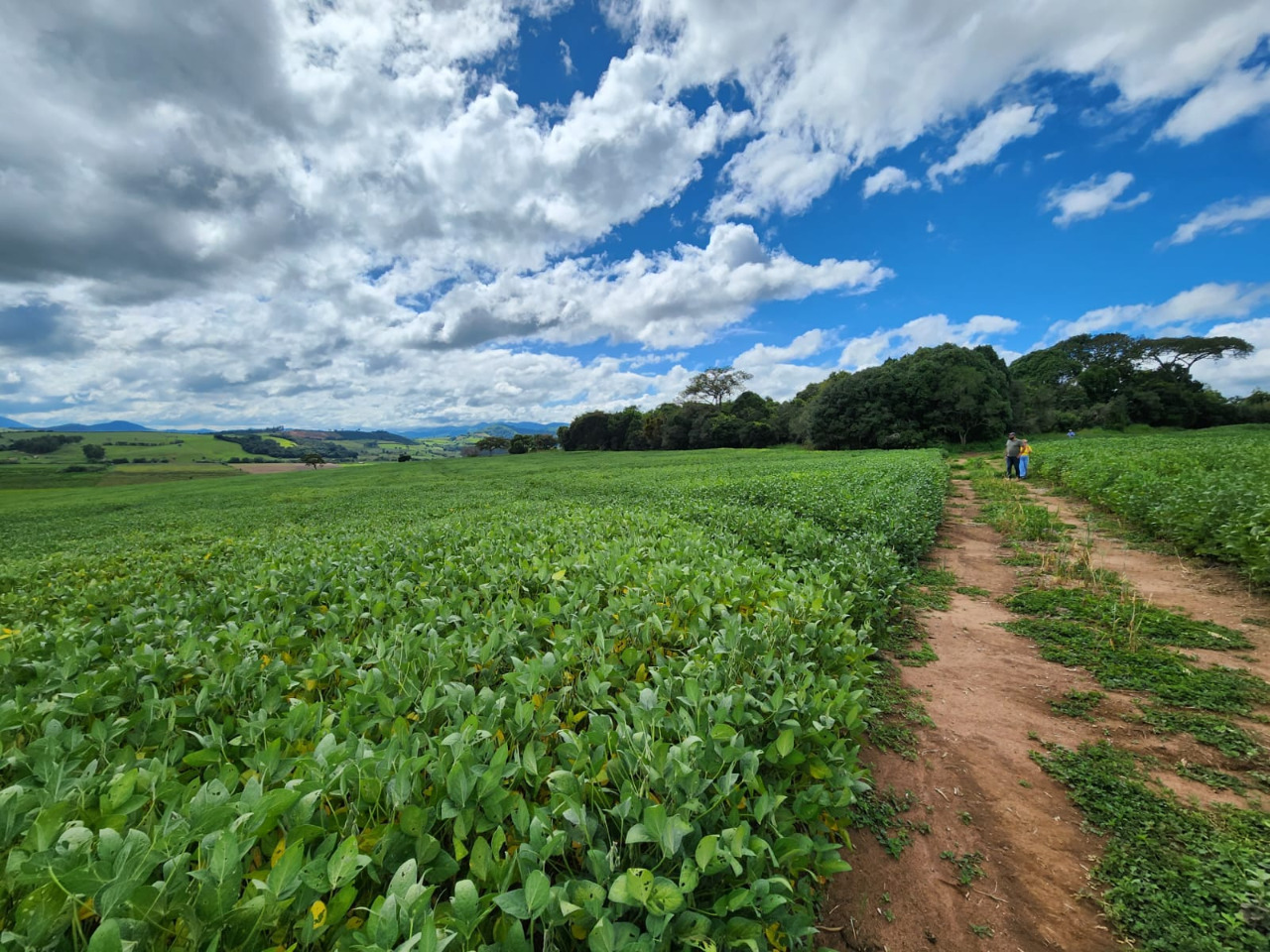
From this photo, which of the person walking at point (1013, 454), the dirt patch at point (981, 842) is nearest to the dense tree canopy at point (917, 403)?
the person walking at point (1013, 454)

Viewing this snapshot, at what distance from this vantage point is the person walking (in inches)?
812

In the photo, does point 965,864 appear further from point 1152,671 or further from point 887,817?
point 1152,671

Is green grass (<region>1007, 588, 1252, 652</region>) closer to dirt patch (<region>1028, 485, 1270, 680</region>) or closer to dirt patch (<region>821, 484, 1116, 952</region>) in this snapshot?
dirt patch (<region>1028, 485, 1270, 680</region>)

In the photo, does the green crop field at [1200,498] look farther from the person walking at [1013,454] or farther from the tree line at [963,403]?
the tree line at [963,403]

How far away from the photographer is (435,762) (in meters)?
1.91

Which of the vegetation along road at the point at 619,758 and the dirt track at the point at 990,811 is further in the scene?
the dirt track at the point at 990,811

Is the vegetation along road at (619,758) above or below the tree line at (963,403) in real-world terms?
below

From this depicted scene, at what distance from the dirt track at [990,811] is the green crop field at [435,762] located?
526mm

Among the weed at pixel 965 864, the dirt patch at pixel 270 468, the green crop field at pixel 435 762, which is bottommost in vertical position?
the dirt patch at pixel 270 468

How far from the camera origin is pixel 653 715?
7.68 ft

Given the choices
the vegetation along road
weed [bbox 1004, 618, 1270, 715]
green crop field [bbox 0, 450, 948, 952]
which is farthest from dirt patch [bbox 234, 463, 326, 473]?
weed [bbox 1004, 618, 1270, 715]

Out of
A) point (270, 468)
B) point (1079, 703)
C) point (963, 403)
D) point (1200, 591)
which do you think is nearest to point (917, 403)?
point (963, 403)

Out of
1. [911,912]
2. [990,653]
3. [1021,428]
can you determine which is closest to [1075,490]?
[990,653]

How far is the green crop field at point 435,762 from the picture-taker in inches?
53.5
